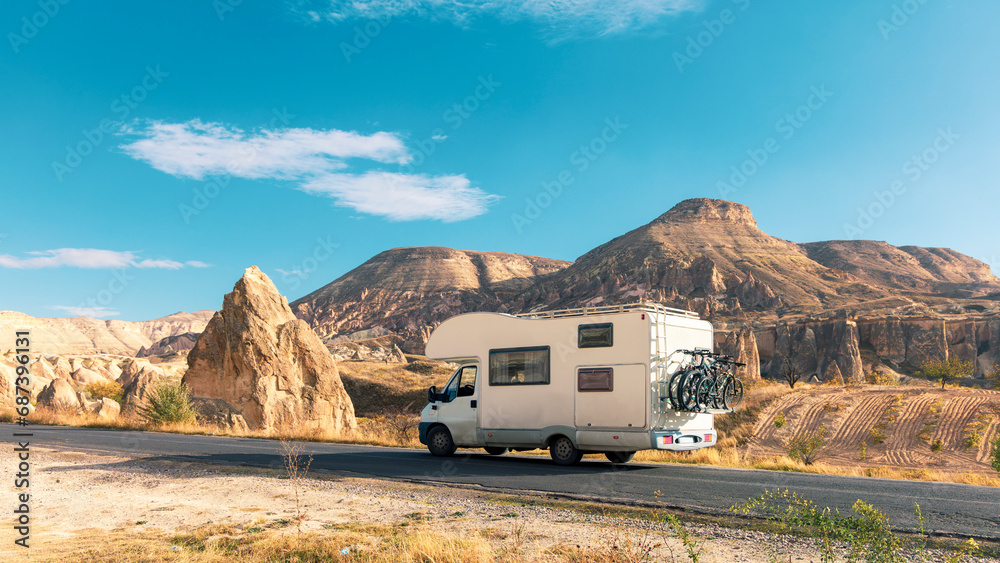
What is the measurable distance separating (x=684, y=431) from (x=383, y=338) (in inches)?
5192

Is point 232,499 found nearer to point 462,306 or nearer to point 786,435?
point 786,435

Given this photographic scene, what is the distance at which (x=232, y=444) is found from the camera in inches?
656

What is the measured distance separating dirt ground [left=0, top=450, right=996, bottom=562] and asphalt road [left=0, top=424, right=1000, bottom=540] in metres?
1.19

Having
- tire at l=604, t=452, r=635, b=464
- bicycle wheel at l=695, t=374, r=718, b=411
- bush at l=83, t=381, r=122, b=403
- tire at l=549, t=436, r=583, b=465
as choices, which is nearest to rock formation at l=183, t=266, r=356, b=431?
tire at l=549, t=436, r=583, b=465

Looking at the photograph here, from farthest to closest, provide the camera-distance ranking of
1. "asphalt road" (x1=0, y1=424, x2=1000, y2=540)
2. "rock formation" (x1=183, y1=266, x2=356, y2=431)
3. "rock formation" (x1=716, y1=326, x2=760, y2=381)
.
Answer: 1. "rock formation" (x1=716, y1=326, x2=760, y2=381)
2. "rock formation" (x1=183, y1=266, x2=356, y2=431)
3. "asphalt road" (x1=0, y1=424, x2=1000, y2=540)

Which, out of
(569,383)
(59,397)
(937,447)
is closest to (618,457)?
(569,383)

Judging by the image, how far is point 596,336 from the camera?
12.6m

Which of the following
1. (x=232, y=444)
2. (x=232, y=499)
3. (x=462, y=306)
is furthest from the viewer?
(x=462, y=306)

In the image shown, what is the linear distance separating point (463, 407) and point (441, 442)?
42.3 inches

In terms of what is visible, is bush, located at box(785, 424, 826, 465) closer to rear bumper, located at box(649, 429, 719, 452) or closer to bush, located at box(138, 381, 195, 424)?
rear bumper, located at box(649, 429, 719, 452)

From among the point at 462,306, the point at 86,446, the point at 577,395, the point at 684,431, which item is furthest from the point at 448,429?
the point at 462,306

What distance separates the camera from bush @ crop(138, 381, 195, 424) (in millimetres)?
20984

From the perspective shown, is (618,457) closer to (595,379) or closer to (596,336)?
(595,379)

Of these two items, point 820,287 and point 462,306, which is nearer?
point 820,287
